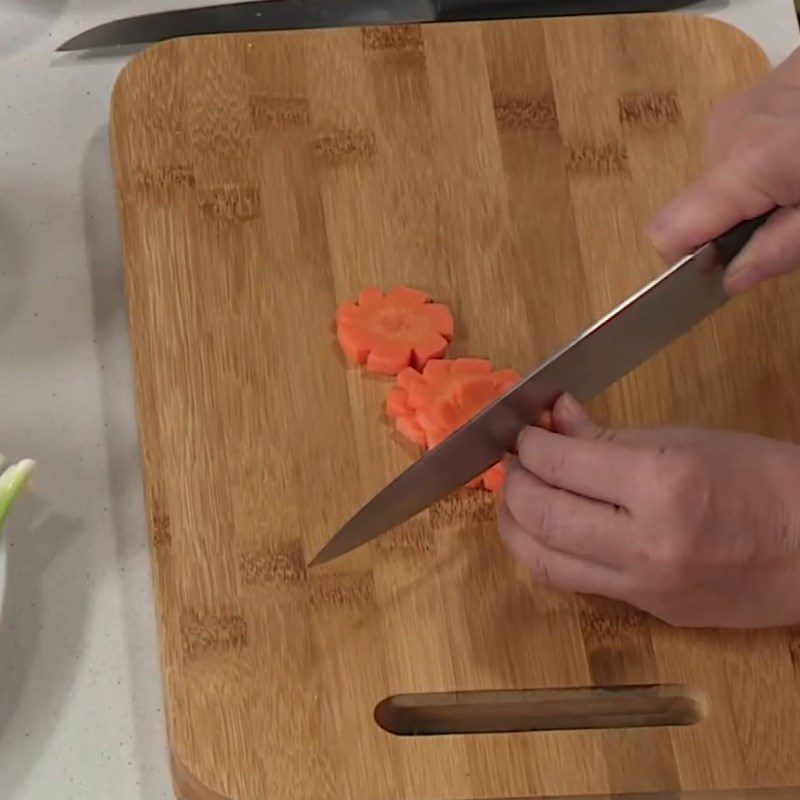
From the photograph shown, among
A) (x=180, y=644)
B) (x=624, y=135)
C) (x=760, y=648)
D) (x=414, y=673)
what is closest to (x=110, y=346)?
(x=180, y=644)

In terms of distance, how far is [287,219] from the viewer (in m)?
1.26

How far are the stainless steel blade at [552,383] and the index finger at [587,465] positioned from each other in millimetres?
37

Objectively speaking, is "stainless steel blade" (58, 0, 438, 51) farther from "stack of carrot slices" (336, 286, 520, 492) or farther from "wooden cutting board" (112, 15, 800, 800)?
"stack of carrot slices" (336, 286, 520, 492)

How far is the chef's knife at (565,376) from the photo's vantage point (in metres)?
1.09

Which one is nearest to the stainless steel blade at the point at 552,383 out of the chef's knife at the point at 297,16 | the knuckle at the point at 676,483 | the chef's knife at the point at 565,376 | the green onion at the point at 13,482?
the chef's knife at the point at 565,376

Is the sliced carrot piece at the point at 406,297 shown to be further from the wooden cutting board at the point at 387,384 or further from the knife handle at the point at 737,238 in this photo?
the knife handle at the point at 737,238

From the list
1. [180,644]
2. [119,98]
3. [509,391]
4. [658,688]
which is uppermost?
[119,98]

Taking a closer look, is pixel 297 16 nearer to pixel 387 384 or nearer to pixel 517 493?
pixel 387 384

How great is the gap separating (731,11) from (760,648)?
2.48ft

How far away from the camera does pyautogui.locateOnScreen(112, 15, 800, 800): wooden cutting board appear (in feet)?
3.62

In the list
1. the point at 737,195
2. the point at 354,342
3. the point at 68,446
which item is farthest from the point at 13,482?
the point at 737,195

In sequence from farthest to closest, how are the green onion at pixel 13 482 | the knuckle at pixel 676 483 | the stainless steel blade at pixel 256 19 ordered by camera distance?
the stainless steel blade at pixel 256 19, the green onion at pixel 13 482, the knuckle at pixel 676 483

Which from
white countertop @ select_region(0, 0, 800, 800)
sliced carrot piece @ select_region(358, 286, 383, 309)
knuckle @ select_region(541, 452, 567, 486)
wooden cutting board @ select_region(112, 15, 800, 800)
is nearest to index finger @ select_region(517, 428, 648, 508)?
knuckle @ select_region(541, 452, 567, 486)

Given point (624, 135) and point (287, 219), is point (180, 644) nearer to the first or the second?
point (287, 219)
